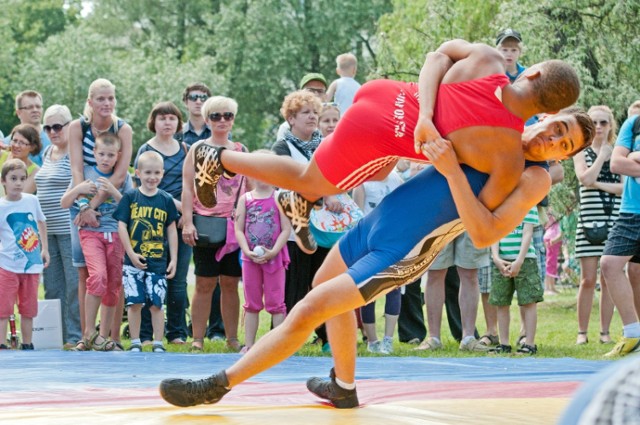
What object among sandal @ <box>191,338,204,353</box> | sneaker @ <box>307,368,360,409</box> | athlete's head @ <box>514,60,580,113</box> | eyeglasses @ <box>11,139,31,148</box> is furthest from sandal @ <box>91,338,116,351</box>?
athlete's head @ <box>514,60,580,113</box>

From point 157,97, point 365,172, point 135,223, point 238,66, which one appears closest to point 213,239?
point 135,223

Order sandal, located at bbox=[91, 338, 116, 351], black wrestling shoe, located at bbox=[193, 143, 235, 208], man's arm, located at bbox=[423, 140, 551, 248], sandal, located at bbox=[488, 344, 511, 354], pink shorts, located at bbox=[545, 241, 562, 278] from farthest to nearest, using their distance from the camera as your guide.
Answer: pink shorts, located at bbox=[545, 241, 562, 278], sandal, located at bbox=[488, 344, 511, 354], sandal, located at bbox=[91, 338, 116, 351], black wrestling shoe, located at bbox=[193, 143, 235, 208], man's arm, located at bbox=[423, 140, 551, 248]

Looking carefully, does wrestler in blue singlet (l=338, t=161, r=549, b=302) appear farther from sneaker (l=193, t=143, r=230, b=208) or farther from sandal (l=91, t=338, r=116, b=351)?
sandal (l=91, t=338, r=116, b=351)

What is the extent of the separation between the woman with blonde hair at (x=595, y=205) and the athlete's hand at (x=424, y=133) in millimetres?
4746

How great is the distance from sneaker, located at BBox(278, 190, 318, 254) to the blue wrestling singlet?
102 cm

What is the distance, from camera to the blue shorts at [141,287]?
774cm

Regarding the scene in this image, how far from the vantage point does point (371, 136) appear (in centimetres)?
449

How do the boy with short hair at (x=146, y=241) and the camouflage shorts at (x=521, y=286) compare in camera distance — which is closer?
the boy with short hair at (x=146, y=241)

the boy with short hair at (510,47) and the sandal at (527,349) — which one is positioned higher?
the boy with short hair at (510,47)

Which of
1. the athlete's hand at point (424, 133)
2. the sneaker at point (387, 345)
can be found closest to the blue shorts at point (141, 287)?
the sneaker at point (387, 345)

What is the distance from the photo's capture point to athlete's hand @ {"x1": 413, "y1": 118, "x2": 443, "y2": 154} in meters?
4.23

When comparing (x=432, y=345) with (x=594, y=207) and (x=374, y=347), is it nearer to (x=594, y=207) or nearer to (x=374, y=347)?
(x=374, y=347)

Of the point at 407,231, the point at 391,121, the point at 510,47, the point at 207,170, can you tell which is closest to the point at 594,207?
the point at 510,47

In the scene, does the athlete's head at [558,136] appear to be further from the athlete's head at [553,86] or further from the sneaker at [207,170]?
the sneaker at [207,170]
